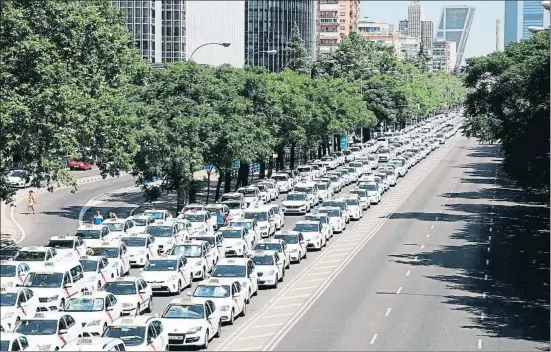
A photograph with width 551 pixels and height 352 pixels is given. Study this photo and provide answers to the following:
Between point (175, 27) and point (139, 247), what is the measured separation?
9875 centimetres

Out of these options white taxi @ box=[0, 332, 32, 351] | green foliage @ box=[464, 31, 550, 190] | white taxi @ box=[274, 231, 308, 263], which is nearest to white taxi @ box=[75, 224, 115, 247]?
white taxi @ box=[274, 231, 308, 263]

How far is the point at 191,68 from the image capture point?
235 ft

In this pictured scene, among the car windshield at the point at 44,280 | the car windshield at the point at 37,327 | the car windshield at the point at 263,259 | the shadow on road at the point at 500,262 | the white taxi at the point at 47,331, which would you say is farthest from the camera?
the car windshield at the point at 263,259

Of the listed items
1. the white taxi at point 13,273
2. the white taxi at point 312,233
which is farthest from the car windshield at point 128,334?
the white taxi at point 312,233

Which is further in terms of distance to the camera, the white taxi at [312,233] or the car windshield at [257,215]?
the car windshield at [257,215]

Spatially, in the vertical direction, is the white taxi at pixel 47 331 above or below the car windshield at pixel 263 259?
above

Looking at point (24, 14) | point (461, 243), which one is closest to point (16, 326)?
point (24, 14)

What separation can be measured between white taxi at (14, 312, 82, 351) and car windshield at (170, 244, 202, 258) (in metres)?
14.6

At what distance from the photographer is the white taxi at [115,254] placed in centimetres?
4528

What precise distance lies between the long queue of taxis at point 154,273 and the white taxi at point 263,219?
64 mm

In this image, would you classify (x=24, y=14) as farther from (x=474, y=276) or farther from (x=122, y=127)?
(x=474, y=276)

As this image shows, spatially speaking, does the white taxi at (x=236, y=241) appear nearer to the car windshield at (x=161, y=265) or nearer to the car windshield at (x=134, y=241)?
the car windshield at (x=134, y=241)

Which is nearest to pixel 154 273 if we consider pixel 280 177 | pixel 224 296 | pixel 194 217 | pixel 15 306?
pixel 224 296

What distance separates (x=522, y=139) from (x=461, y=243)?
7341 millimetres
